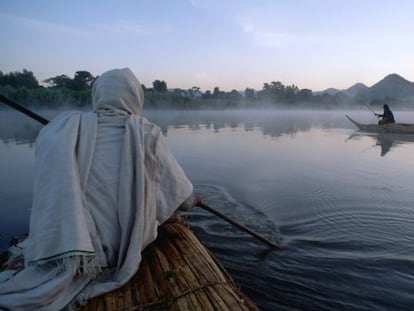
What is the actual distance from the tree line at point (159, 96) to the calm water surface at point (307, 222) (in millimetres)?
3444

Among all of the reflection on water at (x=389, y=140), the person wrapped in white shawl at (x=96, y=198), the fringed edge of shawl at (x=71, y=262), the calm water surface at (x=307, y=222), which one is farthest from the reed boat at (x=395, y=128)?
the fringed edge of shawl at (x=71, y=262)

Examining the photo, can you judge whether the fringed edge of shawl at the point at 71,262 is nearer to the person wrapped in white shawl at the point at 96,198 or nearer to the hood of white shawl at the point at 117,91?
the person wrapped in white shawl at the point at 96,198

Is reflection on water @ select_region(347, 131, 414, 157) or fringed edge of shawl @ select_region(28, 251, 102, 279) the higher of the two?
fringed edge of shawl @ select_region(28, 251, 102, 279)

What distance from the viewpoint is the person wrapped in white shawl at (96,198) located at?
1.37 meters

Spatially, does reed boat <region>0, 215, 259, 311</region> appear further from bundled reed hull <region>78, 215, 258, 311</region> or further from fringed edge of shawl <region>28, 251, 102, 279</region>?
fringed edge of shawl <region>28, 251, 102, 279</region>

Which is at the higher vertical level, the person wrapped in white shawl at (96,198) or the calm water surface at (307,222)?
the person wrapped in white shawl at (96,198)

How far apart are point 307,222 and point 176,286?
310 centimetres

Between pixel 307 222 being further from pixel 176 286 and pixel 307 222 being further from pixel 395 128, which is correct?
pixel 395 128

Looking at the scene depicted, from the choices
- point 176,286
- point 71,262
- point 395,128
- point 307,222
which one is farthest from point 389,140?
point 71,262

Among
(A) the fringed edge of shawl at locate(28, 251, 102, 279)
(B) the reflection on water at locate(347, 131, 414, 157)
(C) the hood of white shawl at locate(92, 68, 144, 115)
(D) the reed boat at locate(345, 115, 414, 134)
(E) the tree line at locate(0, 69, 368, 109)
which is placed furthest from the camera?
(E) the tree line at locate(0, 69, 368, 109)

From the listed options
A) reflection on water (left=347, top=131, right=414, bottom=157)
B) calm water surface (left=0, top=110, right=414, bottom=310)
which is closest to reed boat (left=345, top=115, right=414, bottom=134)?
reflection on water (left=347, top=131, right=414, bottom=157)

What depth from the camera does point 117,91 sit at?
1.82 m

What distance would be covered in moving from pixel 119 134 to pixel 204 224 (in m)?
2.75

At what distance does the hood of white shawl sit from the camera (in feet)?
5.94
